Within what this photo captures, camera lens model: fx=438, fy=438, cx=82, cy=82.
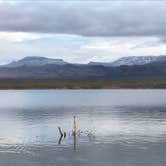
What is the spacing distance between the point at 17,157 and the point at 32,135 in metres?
16.6

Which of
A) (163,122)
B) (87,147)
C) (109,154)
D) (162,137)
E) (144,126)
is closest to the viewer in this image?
(109,154)

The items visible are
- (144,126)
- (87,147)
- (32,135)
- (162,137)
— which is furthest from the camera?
(144,126)

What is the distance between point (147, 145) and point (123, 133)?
1101 centimetres

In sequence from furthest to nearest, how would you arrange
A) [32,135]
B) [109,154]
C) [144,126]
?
[144,126] → [32,135] → [109,154]

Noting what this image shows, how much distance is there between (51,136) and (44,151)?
11.8m

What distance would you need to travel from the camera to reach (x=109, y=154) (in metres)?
44.2

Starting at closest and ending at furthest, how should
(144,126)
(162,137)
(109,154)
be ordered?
1. (109,154)
2. (162,137)
3. (144,126)

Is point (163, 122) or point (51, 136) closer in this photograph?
point (51, 136)

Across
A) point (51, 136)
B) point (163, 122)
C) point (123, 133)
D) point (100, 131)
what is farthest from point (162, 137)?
point (163, 122)

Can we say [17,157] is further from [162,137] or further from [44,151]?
[162,137]

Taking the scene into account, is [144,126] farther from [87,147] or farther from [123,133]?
[87,147]

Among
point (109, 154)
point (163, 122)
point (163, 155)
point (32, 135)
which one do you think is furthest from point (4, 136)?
point (163, 122)

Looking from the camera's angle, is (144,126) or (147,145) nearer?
(147,145)

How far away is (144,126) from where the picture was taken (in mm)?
69375
